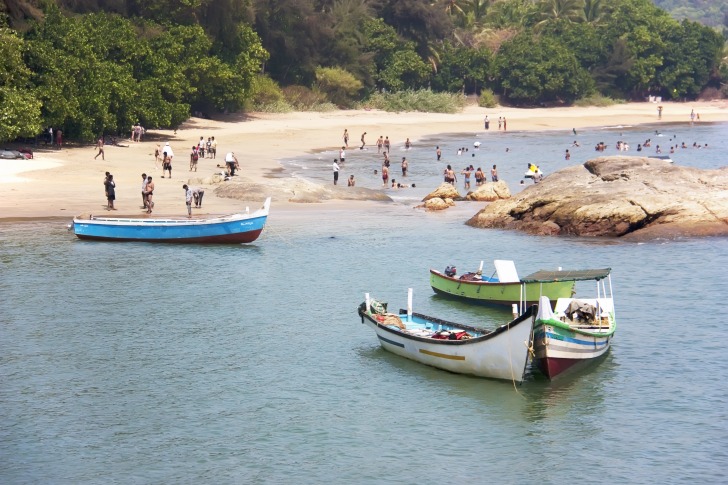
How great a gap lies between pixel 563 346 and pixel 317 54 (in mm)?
91033

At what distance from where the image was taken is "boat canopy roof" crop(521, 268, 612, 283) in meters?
31.1

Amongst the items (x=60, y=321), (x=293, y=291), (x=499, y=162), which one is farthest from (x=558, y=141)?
(x=60, y=321)

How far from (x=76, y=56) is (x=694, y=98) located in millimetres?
111627

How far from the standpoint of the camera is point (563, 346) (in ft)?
90.6

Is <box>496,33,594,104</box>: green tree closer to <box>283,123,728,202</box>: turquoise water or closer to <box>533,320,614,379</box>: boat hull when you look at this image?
<box>283,123,728,202</box>: turquoise water

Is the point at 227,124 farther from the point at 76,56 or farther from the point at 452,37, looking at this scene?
the point at 452,37

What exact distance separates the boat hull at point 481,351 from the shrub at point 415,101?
9271 cm

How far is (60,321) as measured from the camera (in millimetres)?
33500

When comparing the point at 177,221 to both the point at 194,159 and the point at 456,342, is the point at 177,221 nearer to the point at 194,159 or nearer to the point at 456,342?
the point at 456,342

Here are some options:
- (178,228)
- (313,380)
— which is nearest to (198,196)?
(178,228)

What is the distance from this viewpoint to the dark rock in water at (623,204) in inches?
1836

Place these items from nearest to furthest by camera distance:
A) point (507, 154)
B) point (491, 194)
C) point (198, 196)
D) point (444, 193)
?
1. point (198, 196)
2. point (444, 193)
3. point (491, 194)
4. point (507, 154)

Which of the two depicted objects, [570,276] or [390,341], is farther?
[570,276]

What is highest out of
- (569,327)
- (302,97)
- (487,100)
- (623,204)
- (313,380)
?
(302,97)
